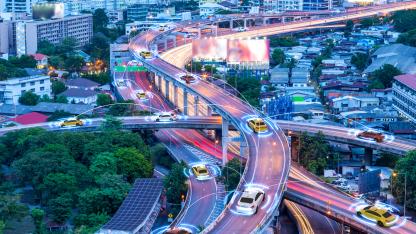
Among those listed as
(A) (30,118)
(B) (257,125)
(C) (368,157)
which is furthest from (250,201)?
(A) (30,118)

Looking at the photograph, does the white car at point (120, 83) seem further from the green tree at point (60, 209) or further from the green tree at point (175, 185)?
the green tree at point (60, 209)

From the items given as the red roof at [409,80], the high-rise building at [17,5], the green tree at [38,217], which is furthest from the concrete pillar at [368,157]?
the high-rise building at [17,5]

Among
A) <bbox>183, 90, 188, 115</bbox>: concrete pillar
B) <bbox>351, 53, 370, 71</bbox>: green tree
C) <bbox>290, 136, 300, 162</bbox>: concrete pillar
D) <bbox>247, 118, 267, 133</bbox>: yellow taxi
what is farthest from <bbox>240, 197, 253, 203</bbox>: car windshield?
<bbox>351, 53, 370, 71</bbox>: green tree

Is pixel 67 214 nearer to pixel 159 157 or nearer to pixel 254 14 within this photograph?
pixel 159 157

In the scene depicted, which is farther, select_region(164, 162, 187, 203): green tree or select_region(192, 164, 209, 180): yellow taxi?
select_region(192, 164, 209, 180): yellow taxi

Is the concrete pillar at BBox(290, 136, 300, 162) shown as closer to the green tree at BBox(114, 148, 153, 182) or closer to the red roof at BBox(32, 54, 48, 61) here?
the green tree at BBox(114, 148, 153, 182)
